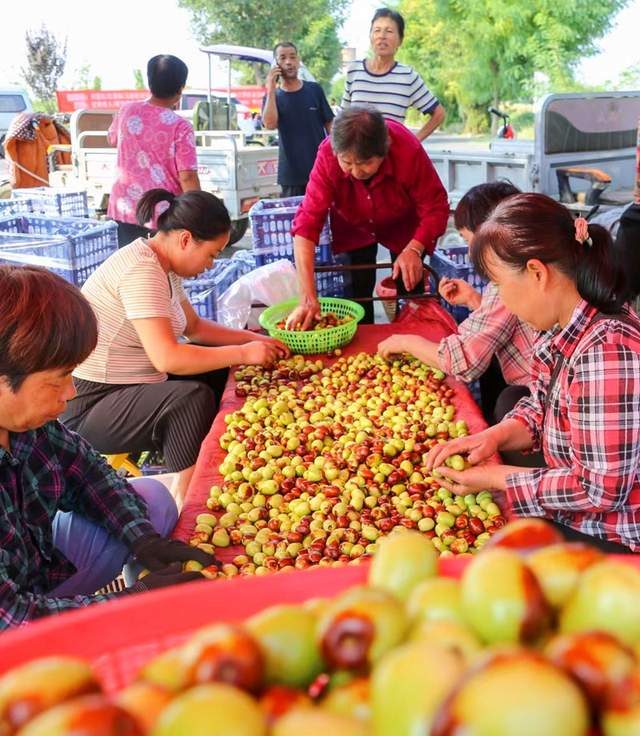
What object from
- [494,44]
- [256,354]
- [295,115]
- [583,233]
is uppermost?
[494,44]

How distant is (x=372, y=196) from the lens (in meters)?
3.96

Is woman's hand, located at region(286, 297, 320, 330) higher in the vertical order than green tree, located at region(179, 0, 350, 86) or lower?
lower

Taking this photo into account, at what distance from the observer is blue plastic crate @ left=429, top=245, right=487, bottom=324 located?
4.15 metres

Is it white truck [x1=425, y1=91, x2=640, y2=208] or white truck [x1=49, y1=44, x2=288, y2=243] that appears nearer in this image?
white truck [x1=425, y1=91, x2=640, y2=208]

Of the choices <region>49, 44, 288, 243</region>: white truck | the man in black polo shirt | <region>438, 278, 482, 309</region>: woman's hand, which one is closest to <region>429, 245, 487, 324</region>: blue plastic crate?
<region>438, 278, 482, 309</region>: woman's hand

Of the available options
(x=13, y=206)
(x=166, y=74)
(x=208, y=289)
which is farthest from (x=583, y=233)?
(x=13, y=206)

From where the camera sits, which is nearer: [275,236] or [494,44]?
[275,236]

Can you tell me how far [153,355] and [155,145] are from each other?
2217 millimetres

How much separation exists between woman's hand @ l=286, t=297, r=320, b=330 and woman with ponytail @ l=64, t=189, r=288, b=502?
0.28 m

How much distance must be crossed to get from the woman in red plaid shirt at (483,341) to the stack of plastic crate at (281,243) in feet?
5.07

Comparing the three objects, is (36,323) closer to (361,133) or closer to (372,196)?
(361,133)

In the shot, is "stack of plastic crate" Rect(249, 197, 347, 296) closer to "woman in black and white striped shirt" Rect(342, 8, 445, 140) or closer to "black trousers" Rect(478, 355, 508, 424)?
"woman in black and white striped shirt" Rect(342, 8, 445, 140)

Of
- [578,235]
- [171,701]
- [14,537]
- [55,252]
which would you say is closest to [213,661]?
[171,701]

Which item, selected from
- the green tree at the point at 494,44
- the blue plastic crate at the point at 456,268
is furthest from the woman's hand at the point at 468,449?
the green tree at the point at 494,44
